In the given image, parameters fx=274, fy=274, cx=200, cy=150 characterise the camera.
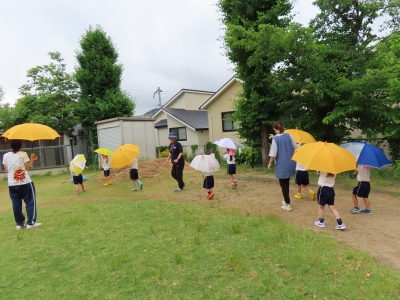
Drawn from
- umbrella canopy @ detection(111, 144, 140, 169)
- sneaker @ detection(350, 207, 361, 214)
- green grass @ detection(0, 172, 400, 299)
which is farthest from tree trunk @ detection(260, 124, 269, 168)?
green grass @ detection(0, 172, 400, 299)

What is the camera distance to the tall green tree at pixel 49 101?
17.6m

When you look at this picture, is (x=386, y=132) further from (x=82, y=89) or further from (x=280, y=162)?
(x=82, y=89)

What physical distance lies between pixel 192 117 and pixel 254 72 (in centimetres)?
1422

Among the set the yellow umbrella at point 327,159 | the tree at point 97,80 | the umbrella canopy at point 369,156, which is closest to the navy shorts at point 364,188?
the umbrella canopy at point 369,156

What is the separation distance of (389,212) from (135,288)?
5.14m

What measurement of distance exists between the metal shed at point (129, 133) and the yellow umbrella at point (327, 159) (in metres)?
11.6

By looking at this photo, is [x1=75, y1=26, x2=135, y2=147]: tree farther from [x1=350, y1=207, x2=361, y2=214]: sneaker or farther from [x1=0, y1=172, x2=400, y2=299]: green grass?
[x1=350, y1=207, x2=361, y2=214]: sneaker

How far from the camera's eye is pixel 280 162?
569cm

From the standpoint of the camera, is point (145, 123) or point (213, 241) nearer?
point (213, 241)

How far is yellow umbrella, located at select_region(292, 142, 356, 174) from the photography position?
4.24 meters

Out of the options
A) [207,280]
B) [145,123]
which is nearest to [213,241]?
[207,280]

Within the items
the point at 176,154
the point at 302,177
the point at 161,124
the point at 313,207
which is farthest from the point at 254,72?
the point at 161,124

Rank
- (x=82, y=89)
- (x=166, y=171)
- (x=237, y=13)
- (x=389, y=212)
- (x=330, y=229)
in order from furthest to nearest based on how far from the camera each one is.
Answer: (x=82, y=89)
(x=166, y=171)
(x=237, y=13)
(x=389, y=212)
(x=330, y=229)

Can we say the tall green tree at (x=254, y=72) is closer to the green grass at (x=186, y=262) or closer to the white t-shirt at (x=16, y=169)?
the green grass at (x=186, y=262)
